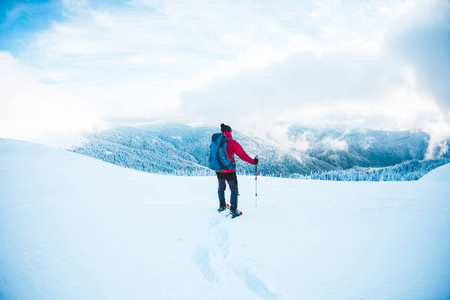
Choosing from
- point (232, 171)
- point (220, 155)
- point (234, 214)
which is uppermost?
point (220, 155)

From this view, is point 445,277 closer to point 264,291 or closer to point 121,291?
point 264,291

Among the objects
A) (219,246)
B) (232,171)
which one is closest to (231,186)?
(232,171)

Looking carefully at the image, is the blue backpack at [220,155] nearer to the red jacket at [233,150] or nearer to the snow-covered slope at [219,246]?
the red jacket at [233,150]

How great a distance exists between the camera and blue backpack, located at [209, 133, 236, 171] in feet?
21.3

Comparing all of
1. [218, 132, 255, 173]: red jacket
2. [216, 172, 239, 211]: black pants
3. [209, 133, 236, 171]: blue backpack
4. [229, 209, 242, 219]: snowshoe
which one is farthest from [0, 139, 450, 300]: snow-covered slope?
[218, 132, 255, 173]: red jacket

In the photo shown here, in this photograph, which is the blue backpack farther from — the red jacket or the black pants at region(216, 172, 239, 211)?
the black pants at region(216, 172, 239, 211)

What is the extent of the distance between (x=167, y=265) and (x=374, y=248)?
166 inches

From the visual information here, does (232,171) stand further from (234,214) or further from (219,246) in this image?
(219,246)

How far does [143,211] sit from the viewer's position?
6359 millimetres

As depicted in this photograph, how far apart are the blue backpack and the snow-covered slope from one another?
169 cm

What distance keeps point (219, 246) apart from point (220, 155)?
286 cm

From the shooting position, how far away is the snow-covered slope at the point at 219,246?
119 inches

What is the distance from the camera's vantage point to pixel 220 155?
21.4 ft

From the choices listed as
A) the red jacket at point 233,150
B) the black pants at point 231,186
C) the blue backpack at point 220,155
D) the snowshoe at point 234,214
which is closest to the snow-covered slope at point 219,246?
the snowshoe at point 234,214
